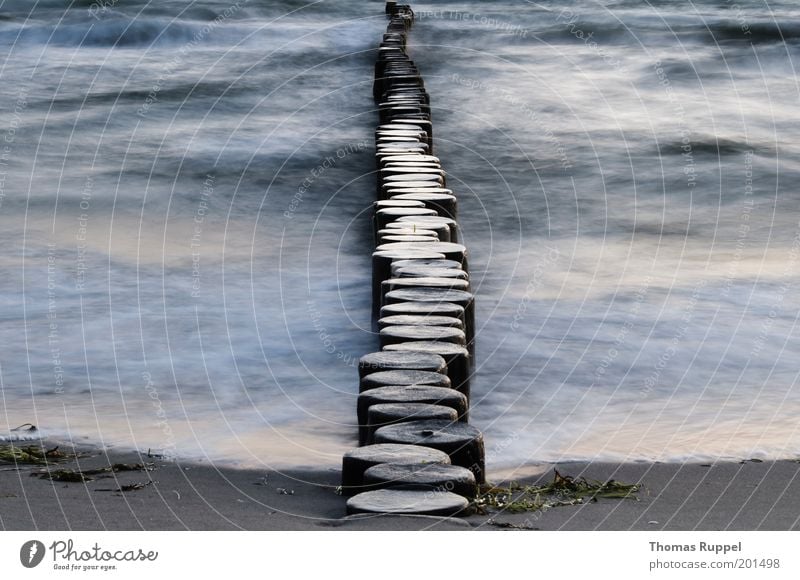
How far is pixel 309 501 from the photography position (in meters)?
3.58

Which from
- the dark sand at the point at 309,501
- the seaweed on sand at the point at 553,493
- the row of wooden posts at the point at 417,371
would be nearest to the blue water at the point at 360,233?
the dark sand at the point at 309,501

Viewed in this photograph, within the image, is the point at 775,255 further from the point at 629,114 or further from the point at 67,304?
the point at 629,114

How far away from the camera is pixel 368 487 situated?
3059 mm

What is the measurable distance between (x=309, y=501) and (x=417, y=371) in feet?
1.59

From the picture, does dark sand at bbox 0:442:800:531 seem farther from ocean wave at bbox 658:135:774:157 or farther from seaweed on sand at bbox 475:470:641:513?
ocean wave at bbox 658:135:774:157

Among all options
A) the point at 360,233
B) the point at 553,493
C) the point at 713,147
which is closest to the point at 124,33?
the point at 713,147

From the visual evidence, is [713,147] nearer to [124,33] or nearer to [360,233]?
[360,233]

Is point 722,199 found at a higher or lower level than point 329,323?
higher

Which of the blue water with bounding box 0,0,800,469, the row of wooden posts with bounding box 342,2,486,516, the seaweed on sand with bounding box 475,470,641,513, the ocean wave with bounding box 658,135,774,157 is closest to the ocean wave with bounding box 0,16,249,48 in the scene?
the blue water with bounding box 0,0,800,469

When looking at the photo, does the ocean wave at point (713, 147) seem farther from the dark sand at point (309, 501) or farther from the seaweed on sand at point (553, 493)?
the seaweed on sand at point (553, 493)

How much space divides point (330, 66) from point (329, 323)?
9.43 m

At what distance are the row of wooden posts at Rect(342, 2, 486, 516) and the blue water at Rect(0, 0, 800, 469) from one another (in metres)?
0.48

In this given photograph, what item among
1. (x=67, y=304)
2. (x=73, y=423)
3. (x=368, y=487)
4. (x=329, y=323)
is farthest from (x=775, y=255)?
(x=368, y=487)

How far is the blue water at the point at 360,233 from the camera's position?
15.6ft
